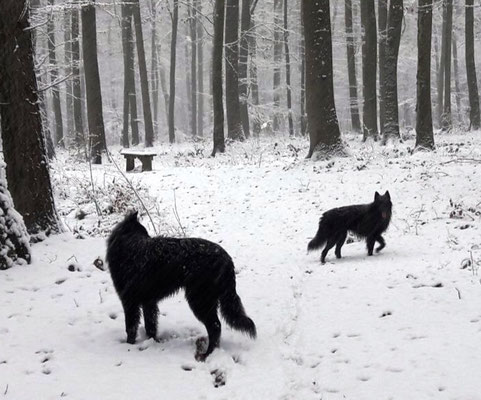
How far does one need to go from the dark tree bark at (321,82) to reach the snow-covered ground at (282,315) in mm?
3199

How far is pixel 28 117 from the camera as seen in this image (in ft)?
21.6

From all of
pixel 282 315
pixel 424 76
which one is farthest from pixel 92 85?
pixel 282 315

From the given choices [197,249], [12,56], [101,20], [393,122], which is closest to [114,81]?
[101,20]

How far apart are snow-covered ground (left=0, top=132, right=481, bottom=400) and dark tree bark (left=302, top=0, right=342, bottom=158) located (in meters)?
3.20

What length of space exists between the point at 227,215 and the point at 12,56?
20.0 feet

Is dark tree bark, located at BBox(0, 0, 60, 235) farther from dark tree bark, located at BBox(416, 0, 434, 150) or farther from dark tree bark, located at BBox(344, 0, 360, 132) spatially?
dark tree bark, located at BBox(344, 0, 360, 132)

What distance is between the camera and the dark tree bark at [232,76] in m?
20.8

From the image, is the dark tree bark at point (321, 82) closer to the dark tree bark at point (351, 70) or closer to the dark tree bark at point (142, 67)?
the dark tree bark at point (351, 70)

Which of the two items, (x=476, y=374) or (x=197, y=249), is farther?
(x=197, y=249)

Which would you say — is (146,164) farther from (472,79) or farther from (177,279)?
(472,79)

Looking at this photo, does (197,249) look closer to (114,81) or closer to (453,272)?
(453,272)

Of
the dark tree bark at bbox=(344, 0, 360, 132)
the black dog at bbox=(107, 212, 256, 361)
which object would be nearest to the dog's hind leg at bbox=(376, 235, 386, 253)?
the black dog at bbox=(107, 212, 256, 361)

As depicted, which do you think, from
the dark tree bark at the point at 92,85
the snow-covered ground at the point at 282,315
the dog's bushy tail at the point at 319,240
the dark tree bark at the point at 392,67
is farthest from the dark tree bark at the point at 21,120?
the dark tree bark at the point at 392,67

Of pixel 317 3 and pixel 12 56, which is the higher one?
pixel 317 3
